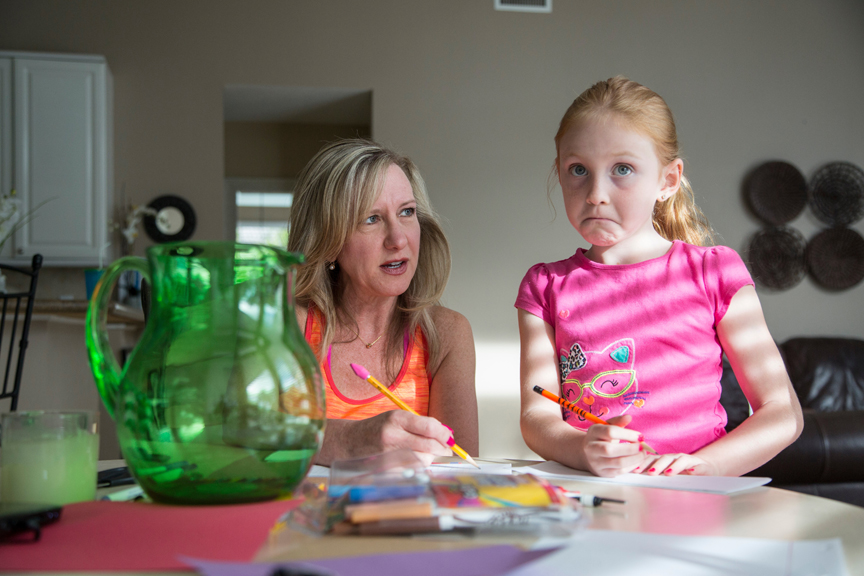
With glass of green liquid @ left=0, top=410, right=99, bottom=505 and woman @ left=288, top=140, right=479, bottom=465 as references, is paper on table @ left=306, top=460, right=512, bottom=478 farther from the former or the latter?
woman @ left=288, top=140, right=479, bottom=465

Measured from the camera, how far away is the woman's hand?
0.74 m

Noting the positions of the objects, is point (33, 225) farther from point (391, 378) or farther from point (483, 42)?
point (391, 378)

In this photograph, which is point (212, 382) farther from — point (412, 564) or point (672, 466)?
point (672, 466)

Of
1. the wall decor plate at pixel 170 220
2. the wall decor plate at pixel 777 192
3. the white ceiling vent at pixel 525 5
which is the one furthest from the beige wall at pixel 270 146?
the wall decor plate at pixel 777 192

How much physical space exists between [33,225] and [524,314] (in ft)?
11.7

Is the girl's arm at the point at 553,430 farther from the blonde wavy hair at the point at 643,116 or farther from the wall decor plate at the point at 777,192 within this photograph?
Result: the wall decor plate at the point at 777,192

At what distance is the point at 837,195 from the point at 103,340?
4.96m

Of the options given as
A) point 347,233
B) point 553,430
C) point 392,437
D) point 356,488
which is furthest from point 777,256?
point 356,488

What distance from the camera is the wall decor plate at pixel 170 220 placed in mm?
3932

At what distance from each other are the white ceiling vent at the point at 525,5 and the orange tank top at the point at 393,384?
11.7 ft

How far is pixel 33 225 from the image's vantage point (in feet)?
12.1

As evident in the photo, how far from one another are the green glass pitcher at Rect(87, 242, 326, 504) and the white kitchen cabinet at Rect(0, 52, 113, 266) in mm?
3675

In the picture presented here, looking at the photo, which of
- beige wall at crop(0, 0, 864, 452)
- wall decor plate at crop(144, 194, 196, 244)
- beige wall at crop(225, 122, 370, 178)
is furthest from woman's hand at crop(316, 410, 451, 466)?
beige wall at crop(225, 122, 370, 178)

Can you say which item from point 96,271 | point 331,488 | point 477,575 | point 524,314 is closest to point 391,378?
point 524,314
